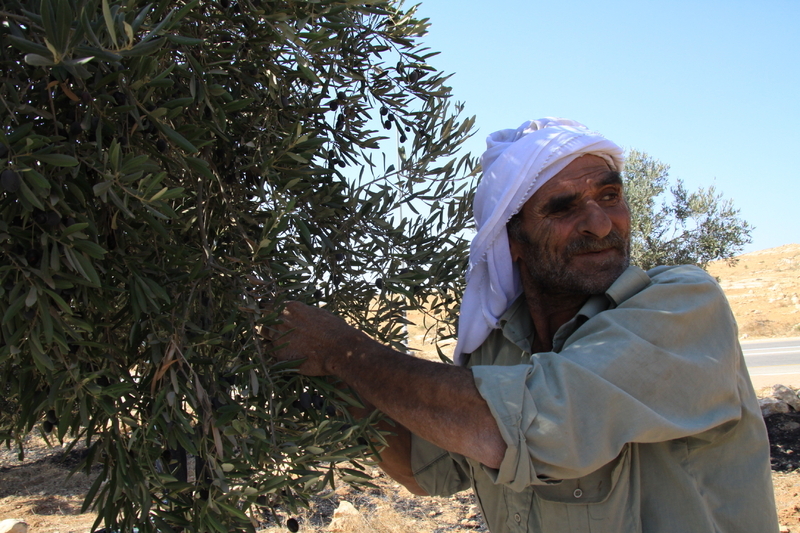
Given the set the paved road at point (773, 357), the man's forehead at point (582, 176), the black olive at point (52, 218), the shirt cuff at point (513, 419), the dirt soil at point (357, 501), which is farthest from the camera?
the paved road at point (773, 357)

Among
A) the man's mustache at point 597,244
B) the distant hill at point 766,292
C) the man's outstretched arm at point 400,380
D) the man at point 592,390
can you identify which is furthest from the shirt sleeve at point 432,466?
the distant hill at point 766,292

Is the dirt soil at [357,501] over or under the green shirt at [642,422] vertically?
under

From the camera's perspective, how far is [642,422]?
1.66 meters

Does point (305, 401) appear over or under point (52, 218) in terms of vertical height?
under

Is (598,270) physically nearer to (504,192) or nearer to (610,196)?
(610,196)

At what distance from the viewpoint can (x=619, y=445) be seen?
1.67m

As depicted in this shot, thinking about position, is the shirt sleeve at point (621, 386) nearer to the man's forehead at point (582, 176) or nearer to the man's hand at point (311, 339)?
the man's hand at point (311, 339)

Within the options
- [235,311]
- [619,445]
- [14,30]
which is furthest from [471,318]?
[14,30]

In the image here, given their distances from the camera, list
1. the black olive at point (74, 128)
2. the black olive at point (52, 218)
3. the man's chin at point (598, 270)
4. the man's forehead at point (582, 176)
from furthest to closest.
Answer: the man's forehead at point (582, 176) → the man's chin at point (598, 270) → the black olive at point (74, 128) → the black olive at point (52, 218)

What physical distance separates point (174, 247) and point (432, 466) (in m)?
1.31

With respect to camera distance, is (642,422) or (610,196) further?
(610,196)

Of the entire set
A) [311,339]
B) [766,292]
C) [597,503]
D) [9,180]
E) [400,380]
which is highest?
[766,292]

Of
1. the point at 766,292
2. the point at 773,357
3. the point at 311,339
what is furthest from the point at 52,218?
the point at 766,292

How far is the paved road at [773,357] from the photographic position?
14453mm
